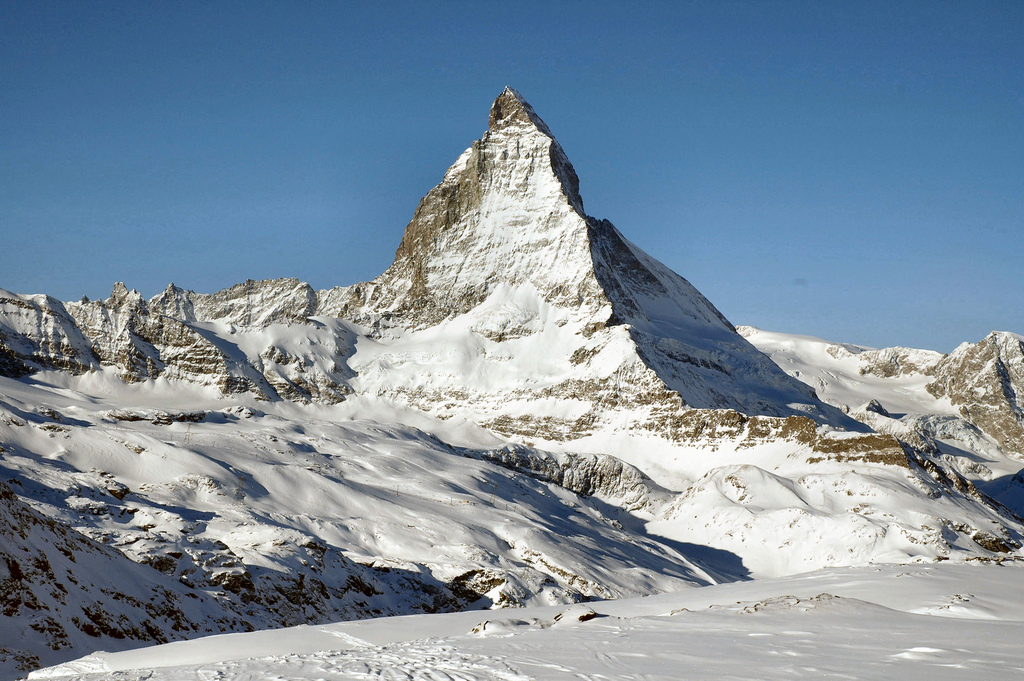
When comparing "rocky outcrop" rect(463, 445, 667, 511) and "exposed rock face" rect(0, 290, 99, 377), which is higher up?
"exposed rock face" rect(0, 290, 99, 377)

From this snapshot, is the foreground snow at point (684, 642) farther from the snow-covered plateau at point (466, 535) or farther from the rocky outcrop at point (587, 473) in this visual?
the rocky outcrop at point (587, 473)

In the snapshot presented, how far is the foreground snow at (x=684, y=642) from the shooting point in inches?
606

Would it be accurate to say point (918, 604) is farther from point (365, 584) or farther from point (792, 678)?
point (365, 584)

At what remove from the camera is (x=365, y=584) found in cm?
5478

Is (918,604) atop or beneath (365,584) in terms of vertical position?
atop

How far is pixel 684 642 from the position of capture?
1825cm

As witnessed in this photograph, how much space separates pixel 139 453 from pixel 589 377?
5161 inches

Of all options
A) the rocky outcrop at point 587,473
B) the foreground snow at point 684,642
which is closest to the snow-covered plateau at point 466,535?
the foreground snow at point 684,642

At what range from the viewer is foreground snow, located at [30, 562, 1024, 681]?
15384 mm

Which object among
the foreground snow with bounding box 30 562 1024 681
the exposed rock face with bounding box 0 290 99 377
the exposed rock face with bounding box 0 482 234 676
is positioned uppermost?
the exposed rock face with bounding box 0 290 99 377

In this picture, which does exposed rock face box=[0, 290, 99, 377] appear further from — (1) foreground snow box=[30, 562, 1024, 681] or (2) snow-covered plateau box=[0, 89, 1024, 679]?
(1) foreground snow box=[30, 562, 1024, 681]

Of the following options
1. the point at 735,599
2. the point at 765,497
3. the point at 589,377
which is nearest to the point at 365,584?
the point at 735,599

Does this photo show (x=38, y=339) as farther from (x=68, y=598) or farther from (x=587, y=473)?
(x=68, y=598)

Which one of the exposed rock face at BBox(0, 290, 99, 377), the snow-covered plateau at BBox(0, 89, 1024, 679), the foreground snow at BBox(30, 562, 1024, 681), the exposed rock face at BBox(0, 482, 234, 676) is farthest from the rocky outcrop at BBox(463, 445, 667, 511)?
the foreground snow at BBox(30, 562, 1024, 681)
